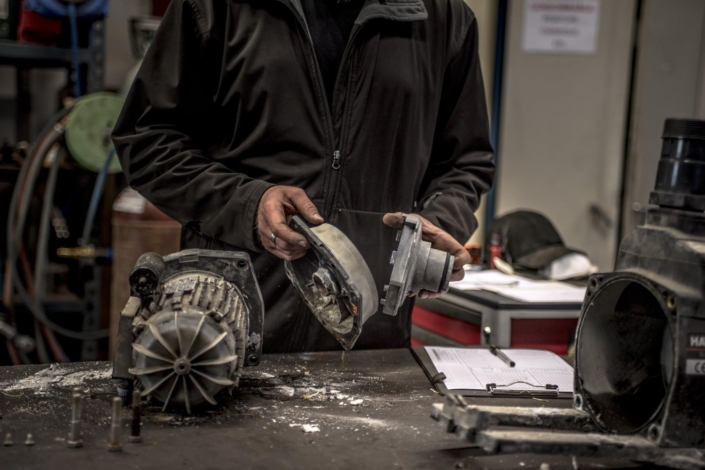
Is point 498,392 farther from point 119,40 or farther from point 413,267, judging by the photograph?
point 119,40

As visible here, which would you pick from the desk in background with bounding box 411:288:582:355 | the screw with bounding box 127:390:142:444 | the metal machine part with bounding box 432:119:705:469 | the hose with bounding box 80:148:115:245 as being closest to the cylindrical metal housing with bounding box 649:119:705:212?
the metal machine part with bounding box 432:119:705:469

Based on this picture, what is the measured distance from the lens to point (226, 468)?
2.92 ft

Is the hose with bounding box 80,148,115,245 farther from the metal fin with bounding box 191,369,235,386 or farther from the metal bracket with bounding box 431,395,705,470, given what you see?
the metal bracket with bounding box 431,395,705,470

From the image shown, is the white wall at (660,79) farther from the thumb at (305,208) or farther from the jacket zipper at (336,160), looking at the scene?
the thumb at (305,208)

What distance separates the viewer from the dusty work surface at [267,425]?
3.00ft

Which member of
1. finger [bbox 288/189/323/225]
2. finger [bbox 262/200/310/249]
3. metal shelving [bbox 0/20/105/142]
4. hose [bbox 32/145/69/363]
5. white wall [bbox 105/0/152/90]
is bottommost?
hose [bbox 32/145/69/363]

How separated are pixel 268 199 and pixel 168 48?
404mm

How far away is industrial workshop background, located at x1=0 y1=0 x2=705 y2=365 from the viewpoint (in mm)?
2664

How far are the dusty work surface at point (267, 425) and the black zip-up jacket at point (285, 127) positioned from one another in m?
0.26

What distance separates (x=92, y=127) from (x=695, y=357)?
2.21 m

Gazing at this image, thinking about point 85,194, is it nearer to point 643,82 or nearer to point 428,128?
point 428,128

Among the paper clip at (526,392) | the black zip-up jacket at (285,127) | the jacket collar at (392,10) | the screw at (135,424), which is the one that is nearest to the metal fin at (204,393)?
the screw at (135,424)

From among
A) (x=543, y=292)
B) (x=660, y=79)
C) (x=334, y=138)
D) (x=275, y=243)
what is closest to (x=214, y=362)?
(x=275, y=243)

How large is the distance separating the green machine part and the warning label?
2092mm
